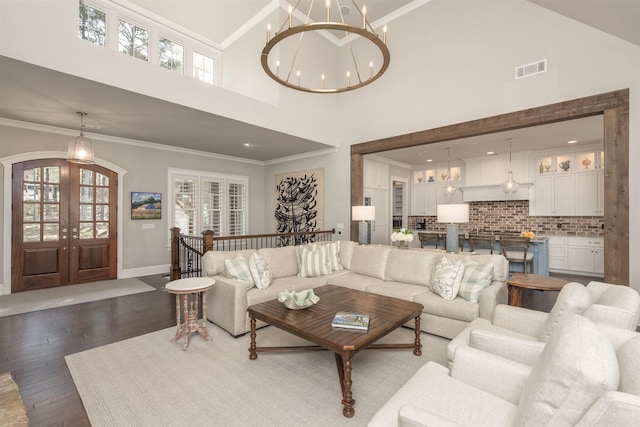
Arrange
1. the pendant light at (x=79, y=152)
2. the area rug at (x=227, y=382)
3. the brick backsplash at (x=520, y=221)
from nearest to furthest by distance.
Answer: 1. the area rug at (x=227, y=382)
2. the pendant light at (x=79, y=152)
3. the brick backsplash at (x=520, y=221)

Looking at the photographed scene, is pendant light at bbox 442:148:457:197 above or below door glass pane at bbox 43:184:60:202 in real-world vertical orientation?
above

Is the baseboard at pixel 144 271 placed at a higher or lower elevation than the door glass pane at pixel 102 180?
lower

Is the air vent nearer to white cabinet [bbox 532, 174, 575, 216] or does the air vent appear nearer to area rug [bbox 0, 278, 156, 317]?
white cabinet [bbox 532, 174, 575, 216]

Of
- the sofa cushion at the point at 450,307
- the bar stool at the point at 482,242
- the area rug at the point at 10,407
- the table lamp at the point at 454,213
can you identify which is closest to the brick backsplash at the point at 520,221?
the bar stool at the point at 482,242

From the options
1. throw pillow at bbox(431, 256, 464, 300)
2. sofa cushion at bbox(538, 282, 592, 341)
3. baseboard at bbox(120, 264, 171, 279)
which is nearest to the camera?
sofa cushion at bbox(538, 282, 592, 341)

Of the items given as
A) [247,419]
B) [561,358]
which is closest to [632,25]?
[561,358]

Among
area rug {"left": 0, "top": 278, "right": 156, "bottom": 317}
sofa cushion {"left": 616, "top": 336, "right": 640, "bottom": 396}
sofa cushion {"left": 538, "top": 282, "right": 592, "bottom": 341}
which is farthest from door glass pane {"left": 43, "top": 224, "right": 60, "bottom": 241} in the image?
sofa cushion {"left": 616, "top": 336, "right": 640, "bottom": 396}

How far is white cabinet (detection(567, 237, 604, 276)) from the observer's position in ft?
19.9

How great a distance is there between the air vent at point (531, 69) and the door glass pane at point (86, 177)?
7.43 m

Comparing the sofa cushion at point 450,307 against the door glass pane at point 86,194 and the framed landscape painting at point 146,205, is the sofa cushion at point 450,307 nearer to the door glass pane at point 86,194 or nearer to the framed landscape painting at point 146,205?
the framed landscape painting at point 146,205

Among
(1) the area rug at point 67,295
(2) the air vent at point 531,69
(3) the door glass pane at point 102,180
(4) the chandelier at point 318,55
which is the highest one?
(4) the chandelier at point 318,55

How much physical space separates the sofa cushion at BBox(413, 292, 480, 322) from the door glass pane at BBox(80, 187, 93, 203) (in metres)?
6.04

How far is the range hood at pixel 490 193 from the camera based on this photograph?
704 centimetres

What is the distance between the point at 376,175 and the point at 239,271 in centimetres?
475
